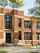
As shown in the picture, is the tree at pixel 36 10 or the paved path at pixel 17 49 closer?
the paved path at pixel 17 49

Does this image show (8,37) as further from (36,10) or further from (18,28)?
(36,10)

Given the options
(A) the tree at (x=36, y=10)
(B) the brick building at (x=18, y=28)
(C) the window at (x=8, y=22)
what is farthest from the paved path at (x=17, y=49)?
(A) the tree at (x=36, y=10)

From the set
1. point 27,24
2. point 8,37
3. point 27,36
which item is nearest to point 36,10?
point 27,24

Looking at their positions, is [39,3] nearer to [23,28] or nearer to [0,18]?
[23,28]

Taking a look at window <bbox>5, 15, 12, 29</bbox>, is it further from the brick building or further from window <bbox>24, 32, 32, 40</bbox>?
window <bbox>24, 32, 32, 40</bbox>

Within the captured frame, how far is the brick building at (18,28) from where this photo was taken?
1.61m

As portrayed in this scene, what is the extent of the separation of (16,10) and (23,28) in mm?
204

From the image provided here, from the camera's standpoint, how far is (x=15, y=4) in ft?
5.38

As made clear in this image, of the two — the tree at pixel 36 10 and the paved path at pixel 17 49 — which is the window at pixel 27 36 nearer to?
the paved path at pixel 17 49

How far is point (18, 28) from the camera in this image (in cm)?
164

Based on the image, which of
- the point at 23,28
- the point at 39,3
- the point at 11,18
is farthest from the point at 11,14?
the point at 39,3

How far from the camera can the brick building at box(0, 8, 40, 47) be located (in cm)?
161

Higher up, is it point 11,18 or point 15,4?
point 15,4

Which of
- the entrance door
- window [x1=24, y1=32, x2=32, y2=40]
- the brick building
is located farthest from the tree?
the entrance door
